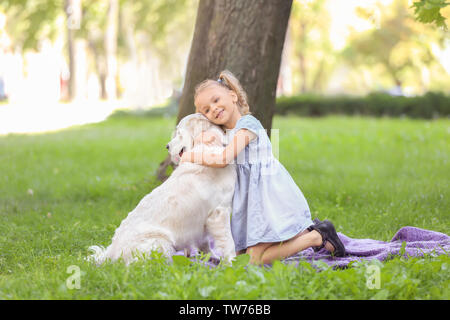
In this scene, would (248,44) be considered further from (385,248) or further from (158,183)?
(385,248)

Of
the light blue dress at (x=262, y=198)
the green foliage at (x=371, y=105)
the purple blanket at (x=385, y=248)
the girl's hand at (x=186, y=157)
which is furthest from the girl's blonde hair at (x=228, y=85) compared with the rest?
the green foliage at (x=371, y=105)

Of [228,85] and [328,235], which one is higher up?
[228,85]

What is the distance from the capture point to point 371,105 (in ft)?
57.7

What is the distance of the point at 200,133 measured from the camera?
3807 millimetres

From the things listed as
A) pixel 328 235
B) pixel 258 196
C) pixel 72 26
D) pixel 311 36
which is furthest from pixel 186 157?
pixel 311 36

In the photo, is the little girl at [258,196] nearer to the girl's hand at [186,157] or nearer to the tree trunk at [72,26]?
the girl's hand at [186,157]

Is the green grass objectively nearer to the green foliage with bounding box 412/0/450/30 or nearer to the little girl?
the little girl

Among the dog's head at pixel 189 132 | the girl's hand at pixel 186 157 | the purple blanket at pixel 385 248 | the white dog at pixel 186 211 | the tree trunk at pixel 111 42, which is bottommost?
the purple blanket at pixel 385 248

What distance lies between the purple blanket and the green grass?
0.36m

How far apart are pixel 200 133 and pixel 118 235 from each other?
97 cm

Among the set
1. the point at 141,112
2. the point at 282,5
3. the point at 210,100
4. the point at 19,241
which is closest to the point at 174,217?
the point at 210,100

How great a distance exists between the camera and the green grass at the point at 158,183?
301cm

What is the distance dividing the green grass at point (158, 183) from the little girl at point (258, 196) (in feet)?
1.74

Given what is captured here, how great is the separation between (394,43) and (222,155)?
39320 mm
